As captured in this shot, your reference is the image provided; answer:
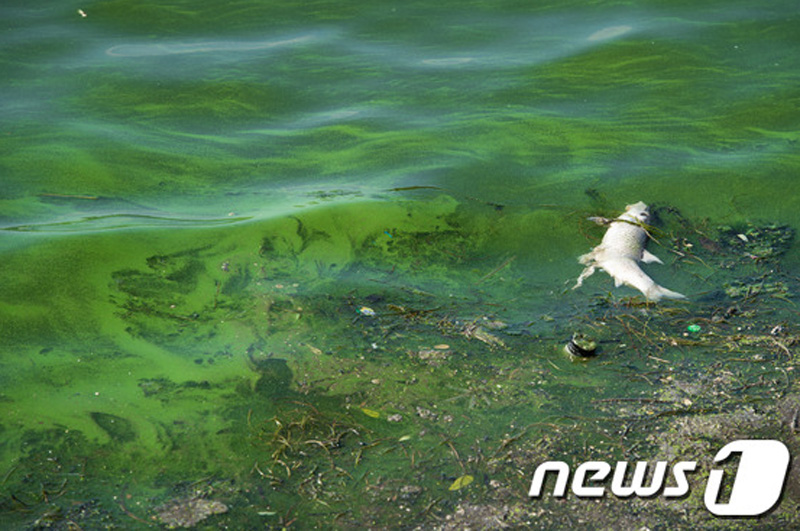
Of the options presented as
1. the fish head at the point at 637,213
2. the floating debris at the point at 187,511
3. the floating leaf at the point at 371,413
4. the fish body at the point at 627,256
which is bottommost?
the floating debris at the point at 187,511

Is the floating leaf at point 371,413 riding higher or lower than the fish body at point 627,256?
lower

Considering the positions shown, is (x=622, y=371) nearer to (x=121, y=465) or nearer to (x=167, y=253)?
(x=121, y=465)

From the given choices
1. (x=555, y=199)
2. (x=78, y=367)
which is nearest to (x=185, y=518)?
(x=78, y=367)

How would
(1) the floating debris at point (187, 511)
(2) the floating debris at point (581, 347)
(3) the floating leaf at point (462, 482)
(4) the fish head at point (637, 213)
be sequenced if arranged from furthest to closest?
(4) the fish head at point (637, 213) → (2) the floating debris at point (581, 347) → (3) the floating leaf at point (462, 482) → (1) the floating debris at point (187, 511)

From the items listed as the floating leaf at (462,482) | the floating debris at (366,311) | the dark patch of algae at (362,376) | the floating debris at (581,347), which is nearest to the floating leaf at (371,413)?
the dark patch of algae at (362,376)

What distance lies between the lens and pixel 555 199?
4.28 metres

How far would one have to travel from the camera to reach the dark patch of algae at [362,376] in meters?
2.49

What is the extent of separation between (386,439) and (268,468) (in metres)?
0.42

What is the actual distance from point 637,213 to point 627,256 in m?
0.41

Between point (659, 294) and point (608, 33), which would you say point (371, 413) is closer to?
point (659, 294)

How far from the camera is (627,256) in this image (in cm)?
369

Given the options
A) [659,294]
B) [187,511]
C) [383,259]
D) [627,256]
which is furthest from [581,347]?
[187,511]

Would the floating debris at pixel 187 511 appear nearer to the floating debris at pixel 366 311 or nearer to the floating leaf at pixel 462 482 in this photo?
the floating leaf at pixel 462 482

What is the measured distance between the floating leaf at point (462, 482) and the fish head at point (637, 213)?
1938mm
